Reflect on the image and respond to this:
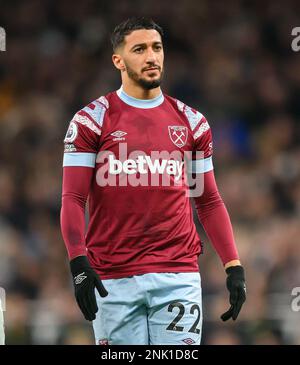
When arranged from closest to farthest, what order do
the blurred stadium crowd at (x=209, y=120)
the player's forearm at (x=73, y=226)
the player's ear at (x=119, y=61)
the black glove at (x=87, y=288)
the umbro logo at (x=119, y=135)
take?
the black glove at (x=87, y=288) → the player's forearm at (x=73, y=226) → the umbro logo at (x=119, y=135) → the player's ear at (x=119, y=61) → the blurred stadium crowd at (x=209, y=120)

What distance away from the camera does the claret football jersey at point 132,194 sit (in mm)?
5379

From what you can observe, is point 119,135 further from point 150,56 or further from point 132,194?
point 150,56

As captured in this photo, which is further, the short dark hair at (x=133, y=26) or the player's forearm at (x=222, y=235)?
the player's forearm at (x=222, y=235)

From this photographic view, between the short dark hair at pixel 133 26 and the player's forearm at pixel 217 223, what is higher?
the short dark hair at pixel 133 26

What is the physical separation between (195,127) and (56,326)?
346cm

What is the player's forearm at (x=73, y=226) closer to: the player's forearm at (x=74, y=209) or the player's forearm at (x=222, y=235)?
the player's forearm at (x=74, y=209)

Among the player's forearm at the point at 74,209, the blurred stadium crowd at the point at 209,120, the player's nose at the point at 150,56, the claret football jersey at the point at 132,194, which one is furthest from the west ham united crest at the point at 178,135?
the blurred stadium crowd at the point at 209,120

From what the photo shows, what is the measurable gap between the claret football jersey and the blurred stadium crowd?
3.15 meters

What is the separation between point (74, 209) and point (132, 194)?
0.31 metres

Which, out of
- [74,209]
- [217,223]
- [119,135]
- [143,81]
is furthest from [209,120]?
[74,209]

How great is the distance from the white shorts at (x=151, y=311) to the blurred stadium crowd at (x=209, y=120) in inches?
122

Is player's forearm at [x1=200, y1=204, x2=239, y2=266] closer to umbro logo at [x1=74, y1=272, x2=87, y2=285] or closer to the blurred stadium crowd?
umbro logo at [x1=74, y1=272, x2=87, y2=285]

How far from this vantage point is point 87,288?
5.18 meters

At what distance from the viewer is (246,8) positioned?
12.9 metres
